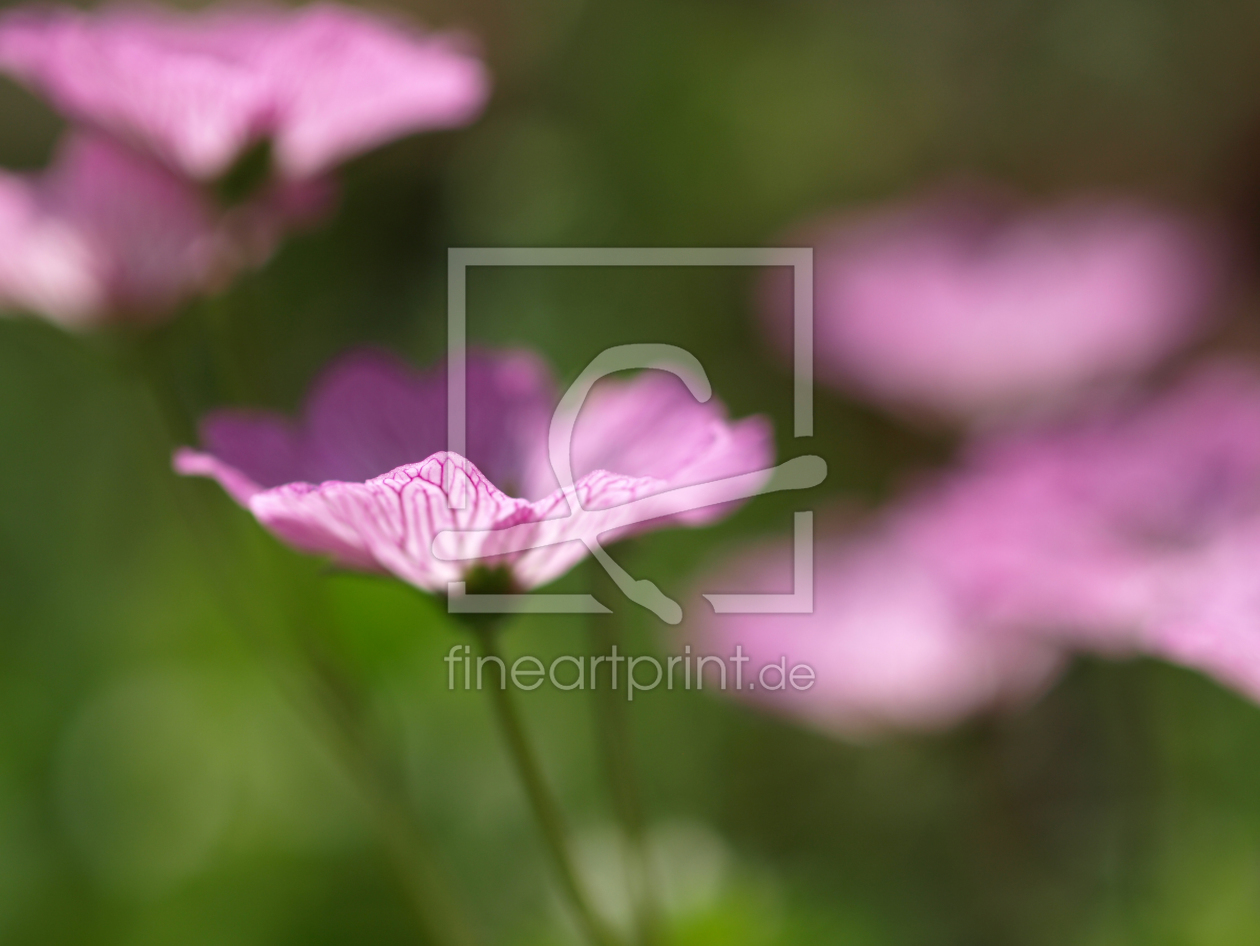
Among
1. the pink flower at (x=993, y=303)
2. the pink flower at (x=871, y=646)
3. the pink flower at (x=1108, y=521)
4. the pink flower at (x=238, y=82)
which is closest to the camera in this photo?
the pink flower at (x=238, y=82)

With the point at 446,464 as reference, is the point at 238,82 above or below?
above

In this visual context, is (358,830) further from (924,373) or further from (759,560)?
(924,373)

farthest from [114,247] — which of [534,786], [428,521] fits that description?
[534,786]

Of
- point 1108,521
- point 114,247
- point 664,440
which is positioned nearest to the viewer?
point 664,440

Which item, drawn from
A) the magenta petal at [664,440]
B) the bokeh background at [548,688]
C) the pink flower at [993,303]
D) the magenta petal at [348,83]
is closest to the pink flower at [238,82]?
the magenta petal at [348,83]

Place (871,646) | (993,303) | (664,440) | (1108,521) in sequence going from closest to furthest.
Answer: (664,440)
(1108,521)
(871,646)
(993,303)

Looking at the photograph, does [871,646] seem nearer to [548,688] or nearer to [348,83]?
[548,688]

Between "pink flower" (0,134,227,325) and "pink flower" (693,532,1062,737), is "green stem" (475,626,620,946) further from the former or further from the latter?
"pink flower" (693,532,1062,737)

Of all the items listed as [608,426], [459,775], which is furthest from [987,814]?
[608,426]

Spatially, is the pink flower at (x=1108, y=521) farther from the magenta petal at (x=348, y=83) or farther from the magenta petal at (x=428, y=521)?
the magenta petal at (x=348, y=83)
